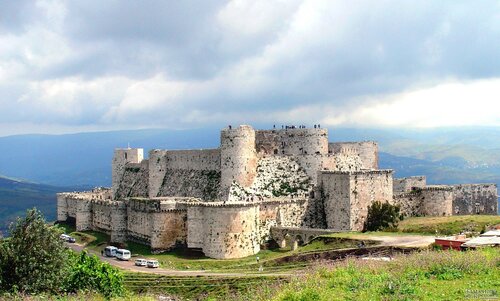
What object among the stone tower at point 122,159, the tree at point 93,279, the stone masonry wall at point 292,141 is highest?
the stone masonry wall at point 292,141

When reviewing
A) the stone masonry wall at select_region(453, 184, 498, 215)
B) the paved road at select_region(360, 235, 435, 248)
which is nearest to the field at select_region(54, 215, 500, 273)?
the paved road at select_region(360, 235, 435, 248)

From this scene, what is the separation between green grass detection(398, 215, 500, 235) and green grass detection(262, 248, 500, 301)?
26.3 meters

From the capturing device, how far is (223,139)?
7775 cm

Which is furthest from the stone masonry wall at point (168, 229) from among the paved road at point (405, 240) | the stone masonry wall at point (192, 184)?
the paved road at point (405, 240)

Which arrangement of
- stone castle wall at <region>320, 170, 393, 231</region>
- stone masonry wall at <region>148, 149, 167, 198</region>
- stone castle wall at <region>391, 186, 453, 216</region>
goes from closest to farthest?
stone castle wall at <region>320, 170, 393, 231</region>
stone castle wall at <region>391, 186, 453, 216</region>
stone masonry wall at <region>148, 149, 167, 198</region>

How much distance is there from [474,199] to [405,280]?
59.1m

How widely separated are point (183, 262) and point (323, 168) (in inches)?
858

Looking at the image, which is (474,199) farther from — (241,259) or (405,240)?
(241,259)

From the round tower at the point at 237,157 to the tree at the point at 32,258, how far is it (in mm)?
33458

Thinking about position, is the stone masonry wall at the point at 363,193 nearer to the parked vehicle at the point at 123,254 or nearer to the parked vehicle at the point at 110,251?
the parked vehicle at the point at 123,254

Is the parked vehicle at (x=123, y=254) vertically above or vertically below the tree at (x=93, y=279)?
below

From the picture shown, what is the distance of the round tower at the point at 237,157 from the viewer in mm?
77062

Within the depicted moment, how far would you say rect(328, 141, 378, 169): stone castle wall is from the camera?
3223 inches

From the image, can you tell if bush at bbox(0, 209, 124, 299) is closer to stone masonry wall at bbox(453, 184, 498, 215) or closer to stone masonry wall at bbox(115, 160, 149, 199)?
stone masonry wall at bbox(115, 160, 149, 199)
